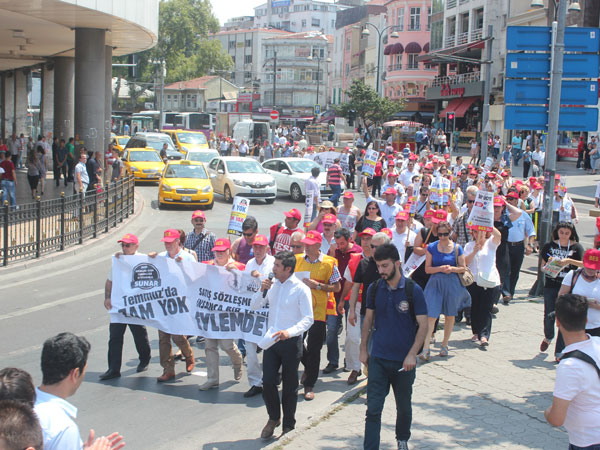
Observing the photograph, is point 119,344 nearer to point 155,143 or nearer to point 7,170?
point 7,170

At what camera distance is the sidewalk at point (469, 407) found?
20.5ft

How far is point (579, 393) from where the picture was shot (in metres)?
4.27

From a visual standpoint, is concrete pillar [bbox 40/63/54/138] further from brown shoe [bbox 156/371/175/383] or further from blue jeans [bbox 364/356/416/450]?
blue jeans [bbox 364/356/416/450]

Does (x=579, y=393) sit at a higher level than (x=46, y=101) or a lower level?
lower

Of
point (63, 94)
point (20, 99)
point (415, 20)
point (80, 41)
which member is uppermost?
point (415, 20)

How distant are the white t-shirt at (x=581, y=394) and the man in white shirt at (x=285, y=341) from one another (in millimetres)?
2701

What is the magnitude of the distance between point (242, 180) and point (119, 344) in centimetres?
1836

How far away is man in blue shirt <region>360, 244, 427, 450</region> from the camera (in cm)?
582

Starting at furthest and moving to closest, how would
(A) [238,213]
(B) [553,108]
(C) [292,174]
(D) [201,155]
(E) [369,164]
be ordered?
1. (D) [201,155]
2. (C) [292,174]
3. (E) [369,164]
4. (B) [553,108]
5. (A) [238,213]

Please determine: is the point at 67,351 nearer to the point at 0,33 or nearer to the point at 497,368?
the point at 497,368

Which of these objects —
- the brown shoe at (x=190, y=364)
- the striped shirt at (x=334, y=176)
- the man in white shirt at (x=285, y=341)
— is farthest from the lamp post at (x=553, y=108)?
the striped shirt at (x=334, y=176)

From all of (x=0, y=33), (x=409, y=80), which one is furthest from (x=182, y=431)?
(x=409, y=80)

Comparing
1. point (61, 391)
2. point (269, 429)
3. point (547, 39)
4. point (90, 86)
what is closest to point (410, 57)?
point (90, 86)

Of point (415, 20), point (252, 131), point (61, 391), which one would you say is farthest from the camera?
point (415, 20)
